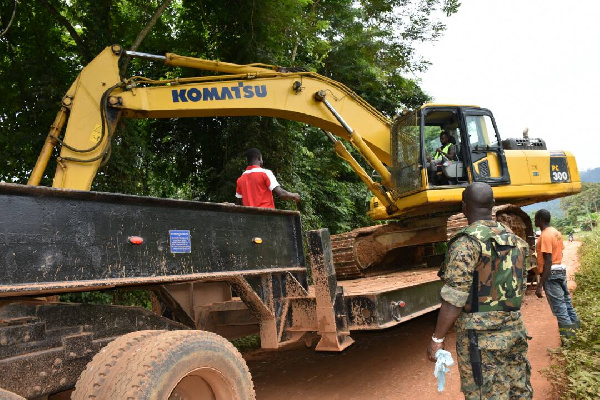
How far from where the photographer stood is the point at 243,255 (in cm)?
358

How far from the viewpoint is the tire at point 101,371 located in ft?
7.73

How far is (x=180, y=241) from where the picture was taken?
3094 millimetres

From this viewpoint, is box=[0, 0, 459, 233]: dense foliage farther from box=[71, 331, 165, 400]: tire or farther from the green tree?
the green tree

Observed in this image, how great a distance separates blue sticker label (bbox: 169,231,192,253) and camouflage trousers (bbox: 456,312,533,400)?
6.13 ft

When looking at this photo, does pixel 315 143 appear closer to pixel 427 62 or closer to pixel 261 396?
pixel 427 62

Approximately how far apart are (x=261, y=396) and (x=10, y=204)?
3452mm

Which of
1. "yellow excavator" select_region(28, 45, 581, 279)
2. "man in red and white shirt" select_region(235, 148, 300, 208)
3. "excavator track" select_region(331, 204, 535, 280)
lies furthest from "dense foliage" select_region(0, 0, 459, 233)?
"man in red and white shirt" select_region(235, 148, 300, 208)

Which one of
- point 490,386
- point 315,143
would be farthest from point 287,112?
point 315,143

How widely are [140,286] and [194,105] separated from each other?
11.6ft

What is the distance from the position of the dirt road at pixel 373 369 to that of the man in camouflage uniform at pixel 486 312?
1.48 metres

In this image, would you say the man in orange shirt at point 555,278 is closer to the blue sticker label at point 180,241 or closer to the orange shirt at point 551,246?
the orange shirt at point 551,246

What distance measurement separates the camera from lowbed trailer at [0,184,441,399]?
7.74 ft

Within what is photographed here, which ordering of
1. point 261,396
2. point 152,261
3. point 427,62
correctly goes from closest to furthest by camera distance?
point 152,261
point 261,396
point 427,62

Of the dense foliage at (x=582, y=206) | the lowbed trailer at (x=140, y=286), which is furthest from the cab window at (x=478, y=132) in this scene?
the dense foliage at (x=582, y=206)
